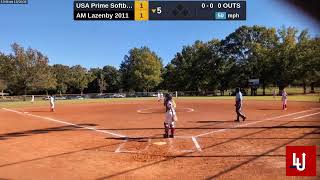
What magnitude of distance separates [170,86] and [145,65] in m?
7.07

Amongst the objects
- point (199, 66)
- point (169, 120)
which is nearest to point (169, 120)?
point (169, 120)

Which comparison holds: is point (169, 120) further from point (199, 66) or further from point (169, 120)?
point (199, 66)

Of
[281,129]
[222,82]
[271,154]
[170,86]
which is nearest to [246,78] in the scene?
[222,82]

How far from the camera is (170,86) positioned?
8812 cm
